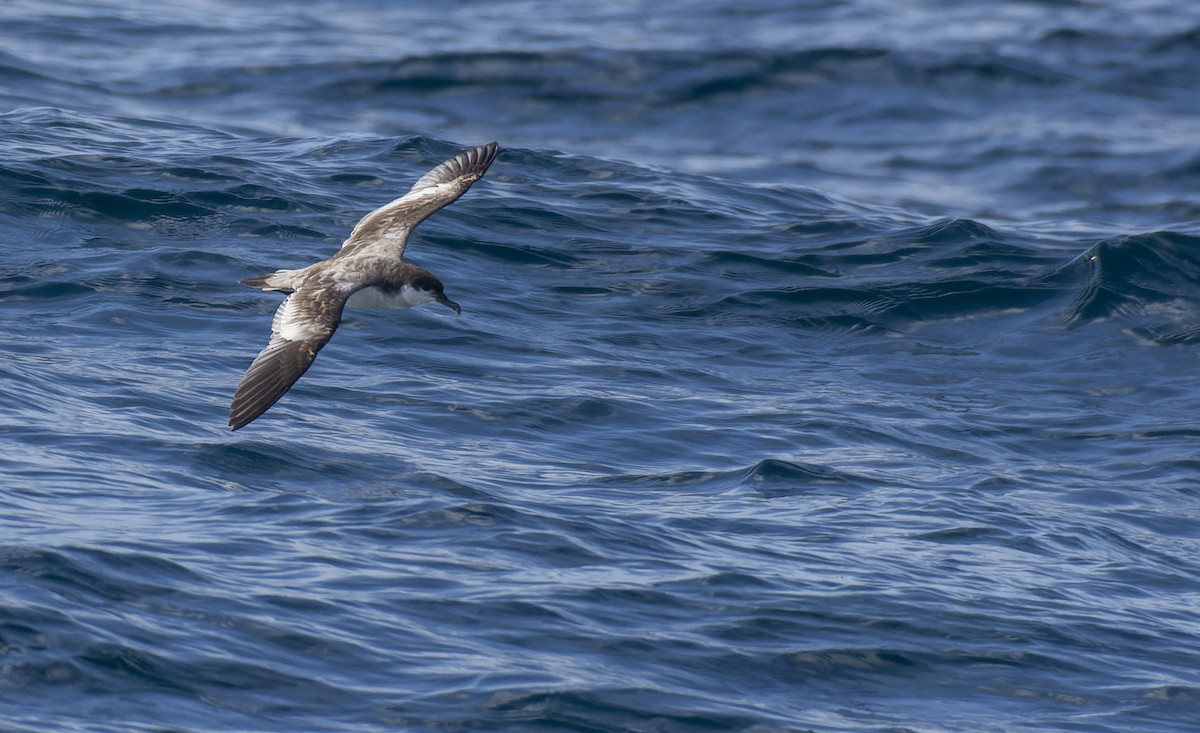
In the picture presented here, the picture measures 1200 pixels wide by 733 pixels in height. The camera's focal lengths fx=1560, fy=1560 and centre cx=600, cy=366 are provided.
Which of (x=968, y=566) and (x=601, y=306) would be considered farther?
(x=601, y=306)

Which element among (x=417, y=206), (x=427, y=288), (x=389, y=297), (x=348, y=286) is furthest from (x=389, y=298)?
(x=417, y=206)

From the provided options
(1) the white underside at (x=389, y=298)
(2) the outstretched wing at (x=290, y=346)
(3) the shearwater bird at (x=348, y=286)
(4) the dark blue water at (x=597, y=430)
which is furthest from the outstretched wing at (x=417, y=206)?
(2) the outstretched wing at (x=290, y=346)

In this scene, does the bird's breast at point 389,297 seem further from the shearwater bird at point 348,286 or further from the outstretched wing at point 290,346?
the outstretched wing at point 290,346

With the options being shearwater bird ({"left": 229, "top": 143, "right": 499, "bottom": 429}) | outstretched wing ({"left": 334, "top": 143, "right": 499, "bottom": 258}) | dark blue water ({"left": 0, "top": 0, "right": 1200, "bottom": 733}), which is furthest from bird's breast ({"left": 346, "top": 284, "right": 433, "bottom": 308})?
dark blue water ({"left": 0, "top": 0, "right": 1200, "bottom": 733})

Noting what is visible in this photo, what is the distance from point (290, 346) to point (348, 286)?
1.02m

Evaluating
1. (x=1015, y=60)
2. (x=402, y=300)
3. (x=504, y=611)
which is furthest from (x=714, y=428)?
(x=1015, y=60)

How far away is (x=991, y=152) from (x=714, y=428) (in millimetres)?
11445

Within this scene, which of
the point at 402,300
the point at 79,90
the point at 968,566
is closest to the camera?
the point at 968,566

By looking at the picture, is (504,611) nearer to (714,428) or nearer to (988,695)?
(988,695)

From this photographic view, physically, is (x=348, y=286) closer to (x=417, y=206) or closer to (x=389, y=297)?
(x=389, y=297)

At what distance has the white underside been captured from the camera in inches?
411

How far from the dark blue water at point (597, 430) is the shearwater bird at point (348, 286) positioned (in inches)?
25.9

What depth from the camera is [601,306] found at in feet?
42.8

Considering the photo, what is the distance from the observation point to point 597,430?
10.6 metres
